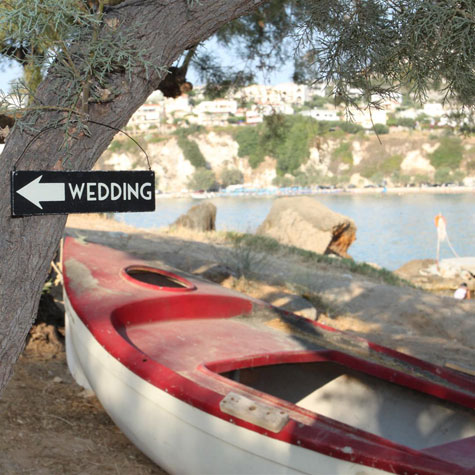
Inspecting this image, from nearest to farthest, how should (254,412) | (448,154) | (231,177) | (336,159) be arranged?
(254,412) → (448,154) → (336,159) → (231,177)

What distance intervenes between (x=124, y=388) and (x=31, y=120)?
2681 millimetres

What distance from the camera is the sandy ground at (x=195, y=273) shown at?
4738 millimetres

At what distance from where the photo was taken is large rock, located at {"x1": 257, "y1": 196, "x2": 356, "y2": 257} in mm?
18953

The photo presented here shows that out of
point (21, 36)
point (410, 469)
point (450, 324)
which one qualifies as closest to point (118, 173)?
point (21, 36)

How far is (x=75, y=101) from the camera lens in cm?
242

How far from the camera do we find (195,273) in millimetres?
10391

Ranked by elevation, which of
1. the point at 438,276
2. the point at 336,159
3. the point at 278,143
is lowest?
the point at 438,276

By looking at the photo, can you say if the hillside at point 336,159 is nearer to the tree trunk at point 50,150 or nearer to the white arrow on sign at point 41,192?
the tree trunk at point 50,150

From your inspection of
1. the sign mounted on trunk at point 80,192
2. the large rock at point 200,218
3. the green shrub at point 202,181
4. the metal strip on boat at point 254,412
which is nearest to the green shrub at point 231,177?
the green shrub at point 202,181

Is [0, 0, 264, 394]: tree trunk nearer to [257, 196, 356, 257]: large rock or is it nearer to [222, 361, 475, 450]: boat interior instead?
[222, 361, 475, 450]: boat interior

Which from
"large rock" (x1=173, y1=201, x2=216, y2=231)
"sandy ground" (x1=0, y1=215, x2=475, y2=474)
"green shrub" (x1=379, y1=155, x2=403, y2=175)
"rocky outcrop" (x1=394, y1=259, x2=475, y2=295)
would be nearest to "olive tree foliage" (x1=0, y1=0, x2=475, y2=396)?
"sandy ground" (x1=0, y1=215, x2=475, y2=474)

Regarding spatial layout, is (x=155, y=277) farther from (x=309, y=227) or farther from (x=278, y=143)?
(x=309, y=227)

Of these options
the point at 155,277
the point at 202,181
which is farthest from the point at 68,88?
the point at 202,181

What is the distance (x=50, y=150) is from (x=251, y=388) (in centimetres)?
226
